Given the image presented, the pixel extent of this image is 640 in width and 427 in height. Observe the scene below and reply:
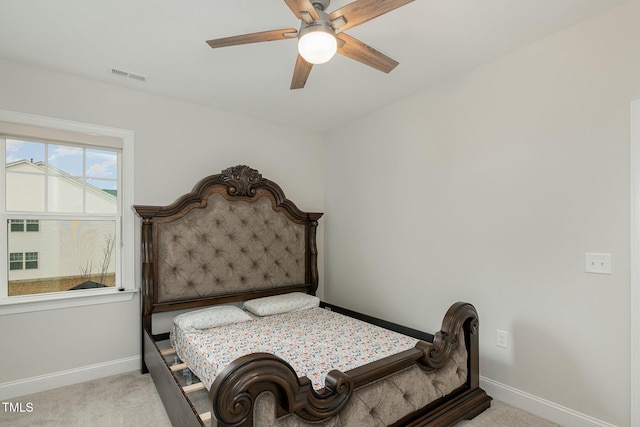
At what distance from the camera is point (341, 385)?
1.47 meters

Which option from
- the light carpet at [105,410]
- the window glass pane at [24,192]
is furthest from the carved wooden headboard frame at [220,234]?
the window glass pane at [24,192]

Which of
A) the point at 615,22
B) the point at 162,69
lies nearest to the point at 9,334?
the point at 162,69

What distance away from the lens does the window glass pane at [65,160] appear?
2553 mm

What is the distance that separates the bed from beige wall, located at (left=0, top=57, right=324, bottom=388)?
24 cm

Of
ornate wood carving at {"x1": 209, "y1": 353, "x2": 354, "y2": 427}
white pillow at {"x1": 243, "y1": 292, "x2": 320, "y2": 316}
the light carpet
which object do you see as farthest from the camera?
white pillow at {"x1": 243, "y1": 292, "x2": 320, "y2": 316}

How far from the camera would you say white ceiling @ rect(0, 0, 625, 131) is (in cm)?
181

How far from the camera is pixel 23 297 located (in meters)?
Answer: 2.38

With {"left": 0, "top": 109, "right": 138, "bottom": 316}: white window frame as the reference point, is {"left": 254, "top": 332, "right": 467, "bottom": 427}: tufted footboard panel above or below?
below

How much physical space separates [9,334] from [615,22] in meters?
4.37

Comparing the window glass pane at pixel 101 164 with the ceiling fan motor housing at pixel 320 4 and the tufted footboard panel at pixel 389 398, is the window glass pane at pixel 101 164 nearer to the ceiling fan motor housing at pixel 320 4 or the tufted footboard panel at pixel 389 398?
the ceiling fan motor housing at pixel 320 4

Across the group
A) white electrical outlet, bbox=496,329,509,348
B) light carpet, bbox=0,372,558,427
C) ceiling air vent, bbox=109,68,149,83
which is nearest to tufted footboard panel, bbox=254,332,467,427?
light carpet, bbox=0,372,558,427

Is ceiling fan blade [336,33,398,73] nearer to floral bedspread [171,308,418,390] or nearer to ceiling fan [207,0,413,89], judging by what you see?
ceiling fan [207,0,413,89]

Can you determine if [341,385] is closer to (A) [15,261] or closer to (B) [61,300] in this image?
(B) [61,300]

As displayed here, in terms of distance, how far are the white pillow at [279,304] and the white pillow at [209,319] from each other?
0.58 ft
